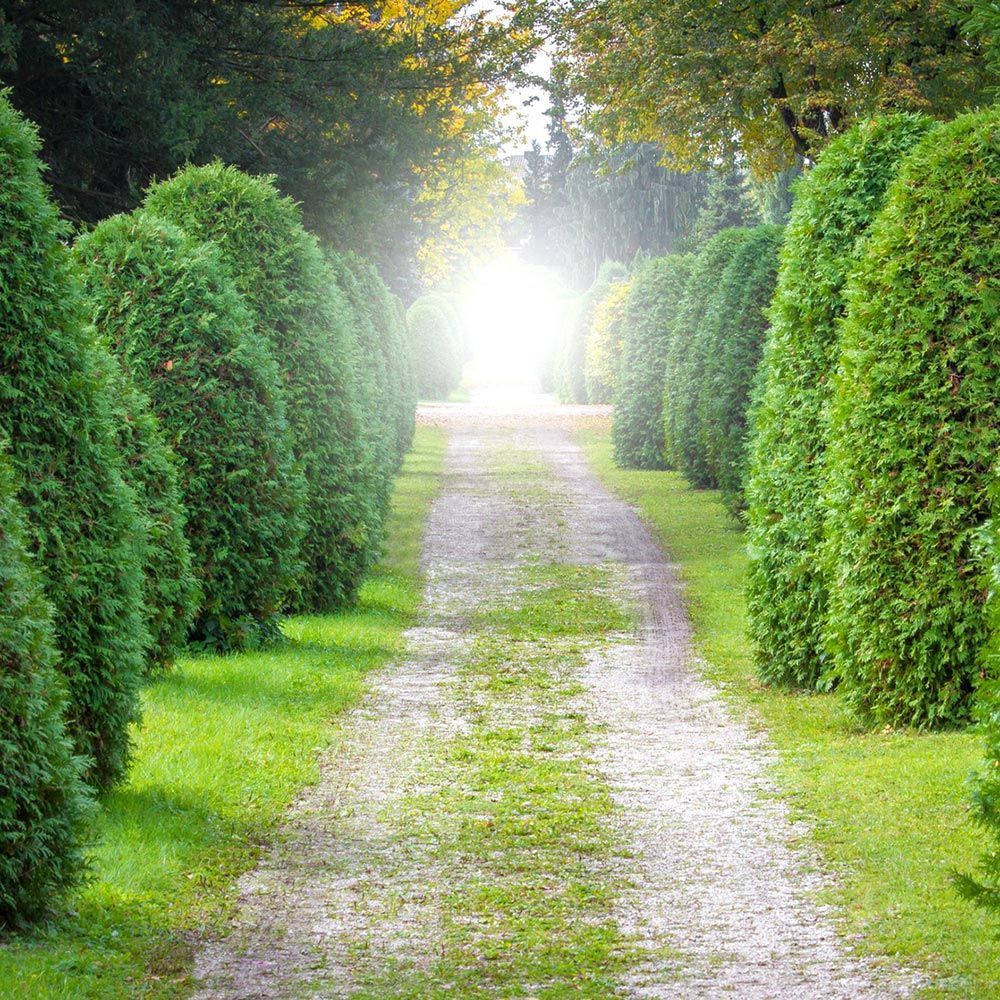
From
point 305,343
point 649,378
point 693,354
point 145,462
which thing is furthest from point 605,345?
point 145,462

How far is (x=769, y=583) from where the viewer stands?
387 inches

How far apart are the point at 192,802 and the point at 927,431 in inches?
173

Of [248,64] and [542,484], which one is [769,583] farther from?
[542,484]

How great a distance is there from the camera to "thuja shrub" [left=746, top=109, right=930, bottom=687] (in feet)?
30.6

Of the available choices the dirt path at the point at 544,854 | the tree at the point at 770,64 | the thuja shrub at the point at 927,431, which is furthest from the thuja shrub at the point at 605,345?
the thuja shrub at the point at 927,431

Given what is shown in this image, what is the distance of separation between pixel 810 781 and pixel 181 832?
3.14 m

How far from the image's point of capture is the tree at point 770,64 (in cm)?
2056

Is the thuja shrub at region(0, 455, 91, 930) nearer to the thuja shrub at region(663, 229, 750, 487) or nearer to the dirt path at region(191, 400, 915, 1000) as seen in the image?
the dirt path at region(191, 400, 915, 1000)

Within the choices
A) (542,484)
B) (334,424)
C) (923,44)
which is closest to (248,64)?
(334,424)

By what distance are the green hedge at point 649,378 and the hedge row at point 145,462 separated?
1039cm

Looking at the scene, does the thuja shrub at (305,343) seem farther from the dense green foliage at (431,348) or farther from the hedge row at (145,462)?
the dense green foliage at (431,348)

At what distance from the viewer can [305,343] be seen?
12.5m

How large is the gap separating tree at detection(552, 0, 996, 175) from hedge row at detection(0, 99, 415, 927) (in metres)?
8.68

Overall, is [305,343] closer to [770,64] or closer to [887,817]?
[887,817]
